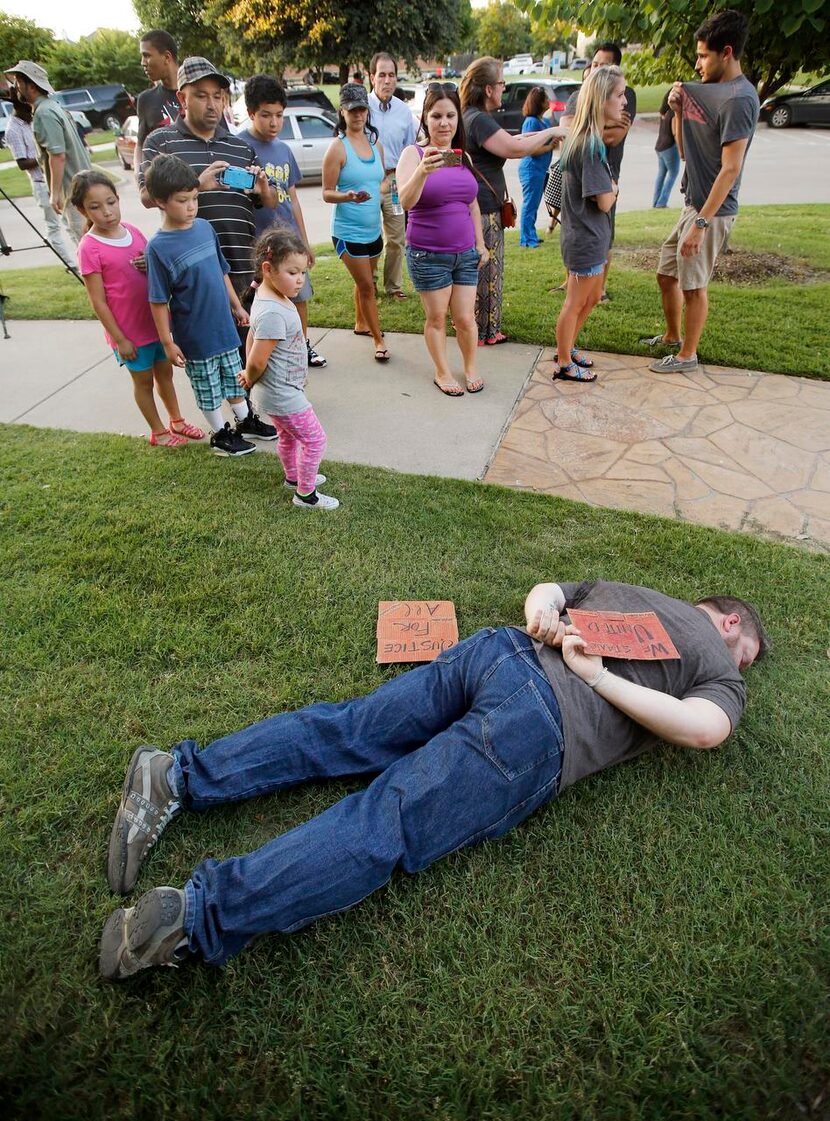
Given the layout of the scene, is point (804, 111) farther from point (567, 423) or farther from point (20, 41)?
point (20, 41)

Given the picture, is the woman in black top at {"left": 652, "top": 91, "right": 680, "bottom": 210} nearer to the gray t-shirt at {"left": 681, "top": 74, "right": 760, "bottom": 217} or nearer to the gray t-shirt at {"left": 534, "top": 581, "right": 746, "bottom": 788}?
the gray t-shirt at {"left": 681, "top": 74, "right": 760, "bottom": 217}

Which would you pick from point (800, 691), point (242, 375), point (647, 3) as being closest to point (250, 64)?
point (647, 3)

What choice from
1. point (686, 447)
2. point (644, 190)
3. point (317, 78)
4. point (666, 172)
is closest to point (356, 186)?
point (686, 447)

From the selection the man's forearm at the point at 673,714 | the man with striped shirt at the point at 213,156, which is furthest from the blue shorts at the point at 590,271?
the man's forearm at the point at 673,714

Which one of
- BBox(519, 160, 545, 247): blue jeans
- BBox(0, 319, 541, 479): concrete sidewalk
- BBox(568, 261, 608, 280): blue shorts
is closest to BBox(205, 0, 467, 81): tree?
BBox(519, 160, 545, 247): blue jeans

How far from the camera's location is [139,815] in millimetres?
2002

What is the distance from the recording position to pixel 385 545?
331 centimetres

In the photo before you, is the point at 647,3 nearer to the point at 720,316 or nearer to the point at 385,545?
the point at 720,316

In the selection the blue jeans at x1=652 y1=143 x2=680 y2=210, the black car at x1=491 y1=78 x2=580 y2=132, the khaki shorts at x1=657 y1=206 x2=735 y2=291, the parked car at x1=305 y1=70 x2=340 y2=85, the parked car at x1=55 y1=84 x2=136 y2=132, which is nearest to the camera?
the khaki shorts at x1=657 y1=206 x2=735 y2=291

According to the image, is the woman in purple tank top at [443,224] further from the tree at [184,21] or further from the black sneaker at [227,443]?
the tree at [184,21]

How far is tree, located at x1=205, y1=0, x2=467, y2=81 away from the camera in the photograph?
1970cm

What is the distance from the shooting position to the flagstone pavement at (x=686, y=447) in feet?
11.7

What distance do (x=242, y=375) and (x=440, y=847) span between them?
2.35 meters

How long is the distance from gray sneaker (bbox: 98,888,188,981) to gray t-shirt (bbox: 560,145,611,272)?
14.2 ft
